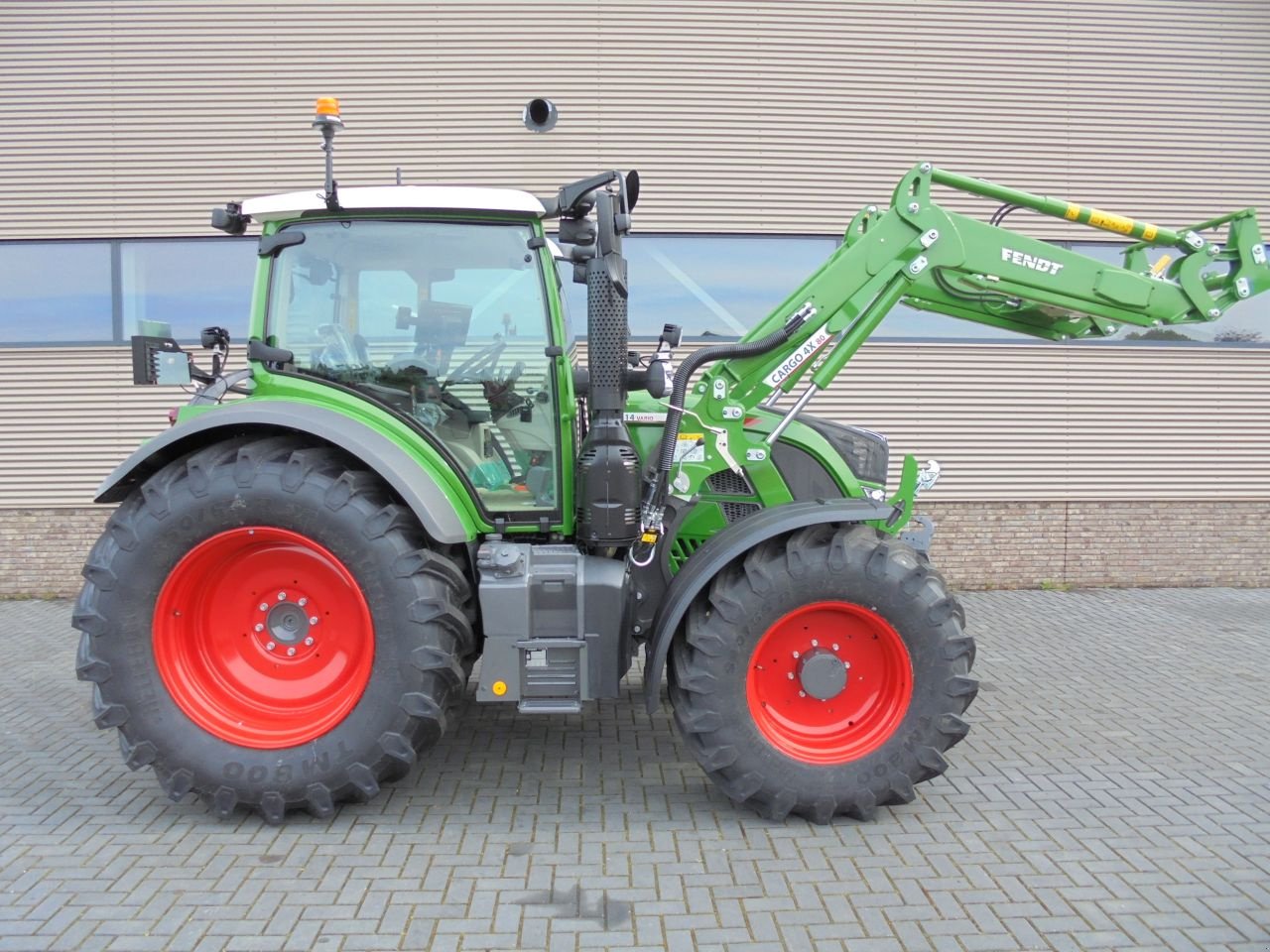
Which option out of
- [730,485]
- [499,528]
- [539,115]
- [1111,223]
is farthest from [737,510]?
[539,115]

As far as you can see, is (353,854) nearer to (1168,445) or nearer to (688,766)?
(688,766)

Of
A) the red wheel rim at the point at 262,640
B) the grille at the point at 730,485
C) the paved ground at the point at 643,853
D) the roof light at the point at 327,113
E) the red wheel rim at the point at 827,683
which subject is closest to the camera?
the paved ground at the point at 643,853

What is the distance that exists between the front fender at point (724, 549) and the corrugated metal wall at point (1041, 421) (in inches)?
168

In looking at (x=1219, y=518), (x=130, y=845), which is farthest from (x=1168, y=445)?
(x=130, y=845)

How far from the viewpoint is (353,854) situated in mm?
3256

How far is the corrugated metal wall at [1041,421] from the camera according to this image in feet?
25.1

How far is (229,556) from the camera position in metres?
3.56

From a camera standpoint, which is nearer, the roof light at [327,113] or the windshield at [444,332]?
the roof light at [327,113]

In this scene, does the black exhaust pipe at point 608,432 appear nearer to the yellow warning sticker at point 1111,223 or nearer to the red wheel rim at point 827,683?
the red wheel rim at point 827,683

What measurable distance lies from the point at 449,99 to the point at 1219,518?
8.06 m

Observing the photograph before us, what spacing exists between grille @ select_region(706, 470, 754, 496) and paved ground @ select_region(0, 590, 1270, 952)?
132 cm

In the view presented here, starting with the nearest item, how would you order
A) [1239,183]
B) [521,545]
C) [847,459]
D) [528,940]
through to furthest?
[528,940] → [521,545] → [847,459] → [1239,183]

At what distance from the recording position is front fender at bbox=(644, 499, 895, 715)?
3504 mm

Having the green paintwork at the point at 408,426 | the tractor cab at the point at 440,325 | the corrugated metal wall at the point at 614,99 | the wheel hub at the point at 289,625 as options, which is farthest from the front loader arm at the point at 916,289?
the corrugated metal wall at the point at 614,99
